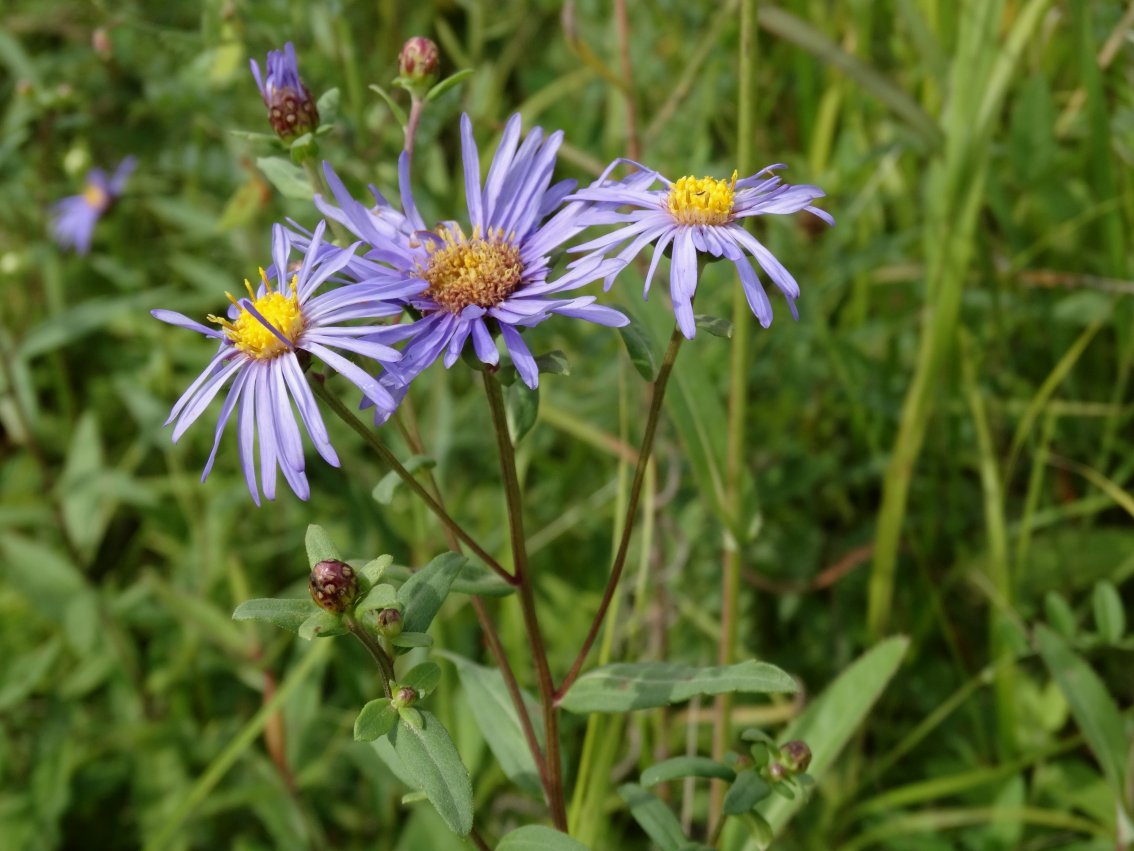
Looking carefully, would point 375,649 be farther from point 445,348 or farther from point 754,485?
point 754,485

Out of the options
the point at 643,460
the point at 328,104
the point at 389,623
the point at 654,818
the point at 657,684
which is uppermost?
the point at 328,104

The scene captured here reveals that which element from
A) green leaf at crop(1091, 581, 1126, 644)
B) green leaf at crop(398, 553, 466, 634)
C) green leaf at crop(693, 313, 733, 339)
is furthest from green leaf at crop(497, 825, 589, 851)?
green leaf at crop(1091, 581, 1126, 644)

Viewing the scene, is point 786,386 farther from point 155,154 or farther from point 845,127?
point 155,154

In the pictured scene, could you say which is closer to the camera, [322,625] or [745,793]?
[322,625]

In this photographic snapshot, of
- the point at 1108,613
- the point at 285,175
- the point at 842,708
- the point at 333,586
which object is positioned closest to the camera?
the point at 333,586

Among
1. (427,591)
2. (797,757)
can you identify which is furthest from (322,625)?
(797,757)

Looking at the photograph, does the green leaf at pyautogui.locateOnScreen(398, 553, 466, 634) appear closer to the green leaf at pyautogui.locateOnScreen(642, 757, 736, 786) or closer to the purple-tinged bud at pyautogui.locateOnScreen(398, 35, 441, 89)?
the green leaf at pyautogui.locateOnScreen(642, 757, 736, 786)

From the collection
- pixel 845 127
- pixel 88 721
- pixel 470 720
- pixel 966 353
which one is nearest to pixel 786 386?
pixel 966 353
